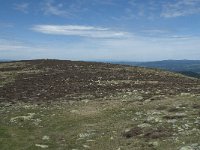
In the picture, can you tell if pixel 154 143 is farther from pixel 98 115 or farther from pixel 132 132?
pixel 98 115

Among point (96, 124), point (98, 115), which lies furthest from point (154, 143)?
point (98, 115)

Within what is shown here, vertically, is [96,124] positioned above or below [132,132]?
below

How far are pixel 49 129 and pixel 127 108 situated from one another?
9.20 metres

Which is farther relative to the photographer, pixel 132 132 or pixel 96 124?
pixel 96 124

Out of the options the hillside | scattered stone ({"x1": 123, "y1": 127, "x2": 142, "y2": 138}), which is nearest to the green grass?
the hillside

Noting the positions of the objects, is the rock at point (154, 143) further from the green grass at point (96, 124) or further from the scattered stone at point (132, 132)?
the scattered stone at point (132, 132)

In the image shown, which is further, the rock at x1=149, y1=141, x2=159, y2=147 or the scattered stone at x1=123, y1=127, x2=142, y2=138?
the scattered stone at x1=123, y1=127, x2=142, y2=138

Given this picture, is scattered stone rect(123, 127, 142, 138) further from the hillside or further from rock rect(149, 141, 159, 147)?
rock rect(149, 141, 159, 147)

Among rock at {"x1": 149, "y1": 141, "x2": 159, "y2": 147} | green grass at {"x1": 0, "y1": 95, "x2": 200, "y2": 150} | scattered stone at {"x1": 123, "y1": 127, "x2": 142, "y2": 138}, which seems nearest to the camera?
rock at {"x1": 149, "y1": 141, "x2": 159, "y2": 147}

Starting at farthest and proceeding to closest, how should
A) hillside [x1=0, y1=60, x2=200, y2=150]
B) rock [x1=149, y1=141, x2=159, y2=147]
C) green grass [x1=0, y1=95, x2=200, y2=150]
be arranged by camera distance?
1. hillside [x1=0, y1=60, x2=200, y2=150]
2. green grass [x1=0, y1=95, x2=200, y2=150]
3. rock [x1=149, y1=141, x2=159, y2=147]

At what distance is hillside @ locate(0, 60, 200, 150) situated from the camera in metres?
26.9

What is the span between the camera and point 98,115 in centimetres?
3569

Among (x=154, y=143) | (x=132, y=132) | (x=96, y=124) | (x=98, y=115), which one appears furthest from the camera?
(x=98, y=115)

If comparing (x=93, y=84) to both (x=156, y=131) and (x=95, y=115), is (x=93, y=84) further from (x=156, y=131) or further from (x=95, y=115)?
(x=156, y=131)
